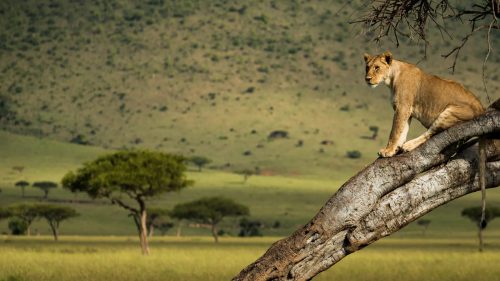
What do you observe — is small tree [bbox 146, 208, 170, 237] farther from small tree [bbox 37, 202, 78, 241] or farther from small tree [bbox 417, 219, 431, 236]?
small tree [bbox 417, 219, 431, 236]

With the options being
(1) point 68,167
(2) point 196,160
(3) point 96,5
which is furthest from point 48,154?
(3) point 96,5

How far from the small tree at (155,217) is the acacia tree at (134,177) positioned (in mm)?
29890

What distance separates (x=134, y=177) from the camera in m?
61.4

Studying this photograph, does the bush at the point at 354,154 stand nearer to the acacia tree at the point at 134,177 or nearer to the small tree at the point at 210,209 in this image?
the small tree at the point at 210,209

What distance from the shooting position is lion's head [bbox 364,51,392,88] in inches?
435

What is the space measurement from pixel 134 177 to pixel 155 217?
121 feet

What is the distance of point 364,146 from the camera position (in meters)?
148

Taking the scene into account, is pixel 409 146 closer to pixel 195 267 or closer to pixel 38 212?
pixel 195 267

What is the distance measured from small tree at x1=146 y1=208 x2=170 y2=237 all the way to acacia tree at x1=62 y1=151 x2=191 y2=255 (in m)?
29.9

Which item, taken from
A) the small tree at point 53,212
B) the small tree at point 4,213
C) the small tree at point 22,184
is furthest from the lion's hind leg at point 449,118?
the small tree at point 22,184

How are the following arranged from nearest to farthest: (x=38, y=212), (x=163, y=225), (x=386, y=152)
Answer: (x=386, y=152) < (x=38, y=212) < (x=163, y=225)

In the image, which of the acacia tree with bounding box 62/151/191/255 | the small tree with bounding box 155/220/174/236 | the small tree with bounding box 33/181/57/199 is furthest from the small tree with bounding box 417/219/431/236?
the acacia tree with bounding box 62/151/191/255

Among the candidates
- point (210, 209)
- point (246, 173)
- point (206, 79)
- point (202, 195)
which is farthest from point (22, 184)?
point (206, 79)

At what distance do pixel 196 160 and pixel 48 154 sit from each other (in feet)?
68.6
